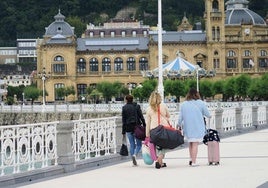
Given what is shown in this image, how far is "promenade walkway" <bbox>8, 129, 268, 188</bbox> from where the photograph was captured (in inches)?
644

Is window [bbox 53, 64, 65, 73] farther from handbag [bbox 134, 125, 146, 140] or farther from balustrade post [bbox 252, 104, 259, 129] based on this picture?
handbag [bbox 134, 125, 146, 140]

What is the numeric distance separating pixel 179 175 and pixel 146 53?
117m

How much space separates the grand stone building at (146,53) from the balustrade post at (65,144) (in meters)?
111

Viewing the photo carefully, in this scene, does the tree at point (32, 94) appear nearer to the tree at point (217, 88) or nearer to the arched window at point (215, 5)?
the arched window at point (215, 5)

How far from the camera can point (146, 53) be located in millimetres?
134125

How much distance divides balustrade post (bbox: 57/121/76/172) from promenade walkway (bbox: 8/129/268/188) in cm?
48

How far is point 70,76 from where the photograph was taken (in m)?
133

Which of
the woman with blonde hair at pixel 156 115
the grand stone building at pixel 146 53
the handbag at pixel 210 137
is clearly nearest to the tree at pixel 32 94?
the grand stone building at pixel 146 53

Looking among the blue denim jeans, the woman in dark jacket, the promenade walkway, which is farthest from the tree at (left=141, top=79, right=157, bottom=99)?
the woman in dark jacket

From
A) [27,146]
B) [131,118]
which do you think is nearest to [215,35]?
[131,118]

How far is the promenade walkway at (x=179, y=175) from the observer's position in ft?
53.7

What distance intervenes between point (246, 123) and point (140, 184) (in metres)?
21.8

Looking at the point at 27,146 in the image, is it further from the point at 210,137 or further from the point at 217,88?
the point at 217,88

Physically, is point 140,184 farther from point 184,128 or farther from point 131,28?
point 131,28
